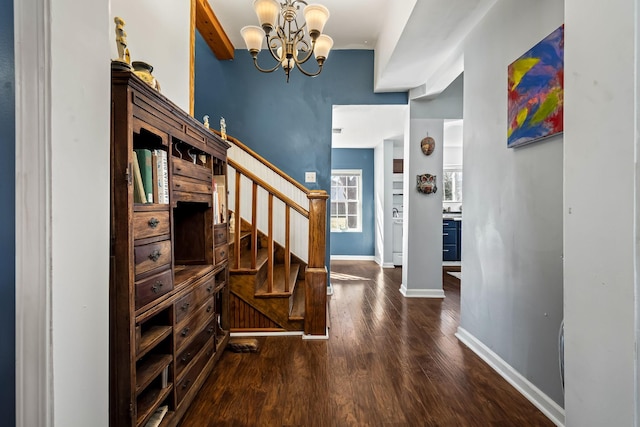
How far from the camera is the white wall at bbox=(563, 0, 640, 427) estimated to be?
681 mm

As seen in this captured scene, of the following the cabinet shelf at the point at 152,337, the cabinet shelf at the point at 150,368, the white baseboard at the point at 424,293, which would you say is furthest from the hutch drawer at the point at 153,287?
the white baseboard at the point at 424,293

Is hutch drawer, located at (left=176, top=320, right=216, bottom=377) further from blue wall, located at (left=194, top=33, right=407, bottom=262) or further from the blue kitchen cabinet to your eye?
the blue kitchen cabinet

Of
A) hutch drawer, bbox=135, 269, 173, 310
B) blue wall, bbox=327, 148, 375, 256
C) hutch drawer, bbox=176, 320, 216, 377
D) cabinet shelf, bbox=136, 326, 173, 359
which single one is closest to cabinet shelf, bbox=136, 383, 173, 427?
hutch drawer, bbox=176, 320, 216, 377

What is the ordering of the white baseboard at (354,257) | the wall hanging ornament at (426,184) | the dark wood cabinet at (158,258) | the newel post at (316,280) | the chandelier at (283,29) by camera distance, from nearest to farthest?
the dark wood cabinet at (158,258) → the chandelier at (283,29) → the newel post at (316,280) → the wall hanging ornament at (426,184) → the white baseboard at (354,257)

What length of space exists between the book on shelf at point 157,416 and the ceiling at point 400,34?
2744 millimetres

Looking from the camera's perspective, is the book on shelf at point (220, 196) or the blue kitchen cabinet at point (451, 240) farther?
the blue kitchen cabinet at point (451, 240)

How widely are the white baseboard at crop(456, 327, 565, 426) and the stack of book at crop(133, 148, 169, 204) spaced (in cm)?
218

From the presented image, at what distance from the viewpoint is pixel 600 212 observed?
75 centimetres

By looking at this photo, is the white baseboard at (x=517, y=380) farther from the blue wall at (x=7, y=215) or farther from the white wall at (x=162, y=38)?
the white wall at (x=162, y=38)

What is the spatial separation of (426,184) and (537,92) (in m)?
2.10

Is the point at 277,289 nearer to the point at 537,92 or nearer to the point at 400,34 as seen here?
the point at 537,92

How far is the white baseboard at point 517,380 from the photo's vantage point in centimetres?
151

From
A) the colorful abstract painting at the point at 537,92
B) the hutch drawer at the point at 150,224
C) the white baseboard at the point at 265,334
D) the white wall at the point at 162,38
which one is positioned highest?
the white wall at the point at 162,38

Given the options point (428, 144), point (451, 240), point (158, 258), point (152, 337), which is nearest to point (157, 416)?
point (152, 337)
